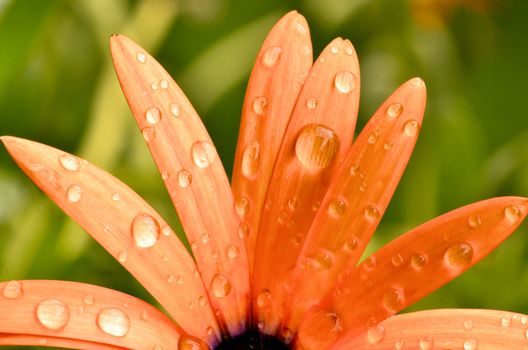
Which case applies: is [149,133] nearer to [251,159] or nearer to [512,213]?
[251,159]

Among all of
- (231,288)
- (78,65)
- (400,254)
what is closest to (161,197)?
(78,65)

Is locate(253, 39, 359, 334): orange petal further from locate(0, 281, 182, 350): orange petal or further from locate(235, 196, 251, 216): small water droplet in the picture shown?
locate(0, 281, 182, 350): orange petal

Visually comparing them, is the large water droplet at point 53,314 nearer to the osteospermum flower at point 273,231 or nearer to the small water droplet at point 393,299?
the osteospermum flower at point 273,231

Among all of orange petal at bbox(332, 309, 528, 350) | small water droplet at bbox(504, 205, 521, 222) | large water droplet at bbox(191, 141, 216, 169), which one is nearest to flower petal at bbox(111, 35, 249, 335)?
large water droplet at bbox(191, 141, 216, 169)

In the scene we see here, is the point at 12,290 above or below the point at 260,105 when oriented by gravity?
below

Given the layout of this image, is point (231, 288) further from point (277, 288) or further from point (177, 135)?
point (177, 135)

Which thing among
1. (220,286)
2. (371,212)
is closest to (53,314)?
(220,286)
